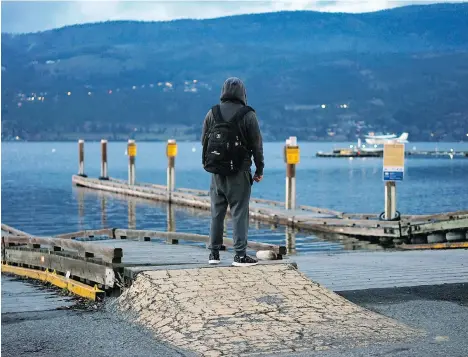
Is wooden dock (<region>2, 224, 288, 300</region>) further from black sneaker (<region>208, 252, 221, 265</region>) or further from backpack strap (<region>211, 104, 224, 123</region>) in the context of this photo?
backpack strap (<region>211, 104, 224, 123</region>)

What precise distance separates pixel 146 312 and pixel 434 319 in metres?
2.52

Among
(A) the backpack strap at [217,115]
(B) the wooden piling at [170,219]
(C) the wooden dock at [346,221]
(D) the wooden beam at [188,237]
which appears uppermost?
(A) the backpack strap at [217,115]

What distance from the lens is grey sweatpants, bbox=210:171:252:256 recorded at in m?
9.77

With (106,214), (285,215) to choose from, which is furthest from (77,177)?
(285,215)

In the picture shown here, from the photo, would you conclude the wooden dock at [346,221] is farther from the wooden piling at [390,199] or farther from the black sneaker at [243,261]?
the black sneaker at [243,261]

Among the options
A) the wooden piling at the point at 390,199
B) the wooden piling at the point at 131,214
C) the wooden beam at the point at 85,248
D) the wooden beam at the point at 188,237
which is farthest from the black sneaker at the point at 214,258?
the wooden piling at the point at 131,214

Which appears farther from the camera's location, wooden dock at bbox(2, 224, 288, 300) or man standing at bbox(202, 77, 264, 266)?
wooden dock at bbox(2, 224, 288, 300)

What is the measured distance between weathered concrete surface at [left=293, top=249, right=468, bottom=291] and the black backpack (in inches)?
68.6

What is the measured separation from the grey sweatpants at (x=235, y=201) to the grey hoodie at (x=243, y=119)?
0.16m

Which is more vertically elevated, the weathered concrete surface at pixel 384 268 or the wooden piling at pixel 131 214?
the weathered concrete surface at pixel 384 268

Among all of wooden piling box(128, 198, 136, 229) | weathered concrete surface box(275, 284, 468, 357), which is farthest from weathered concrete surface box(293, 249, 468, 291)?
wooden piling box(128, 198, 136, 229)

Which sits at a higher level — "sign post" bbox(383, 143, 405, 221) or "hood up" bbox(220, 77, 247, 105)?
"hood up" bbox(220, 77, 247, 105)

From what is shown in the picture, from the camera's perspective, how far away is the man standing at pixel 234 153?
378 inches

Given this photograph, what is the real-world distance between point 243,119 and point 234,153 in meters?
0.35
